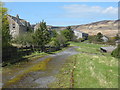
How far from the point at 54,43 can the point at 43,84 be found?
46.2m

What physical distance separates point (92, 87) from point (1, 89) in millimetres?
6190

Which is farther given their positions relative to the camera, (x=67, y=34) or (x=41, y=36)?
(x=67, y=34)

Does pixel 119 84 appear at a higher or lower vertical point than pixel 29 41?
lower

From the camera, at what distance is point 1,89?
35.0 ft

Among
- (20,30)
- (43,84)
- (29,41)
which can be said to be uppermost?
(20,30)

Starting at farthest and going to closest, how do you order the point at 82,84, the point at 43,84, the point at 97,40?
the point at 97,40, the point at 43,84, the point at 82,84

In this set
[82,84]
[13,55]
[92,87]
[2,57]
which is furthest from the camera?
[13,55]

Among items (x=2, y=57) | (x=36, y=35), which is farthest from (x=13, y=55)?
(x=36, y=35)

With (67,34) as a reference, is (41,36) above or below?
below

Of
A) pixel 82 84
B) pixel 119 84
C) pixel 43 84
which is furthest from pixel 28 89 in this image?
pixel 119 84

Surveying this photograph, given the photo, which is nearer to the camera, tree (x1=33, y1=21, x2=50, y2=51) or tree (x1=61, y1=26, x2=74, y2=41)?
tree (x1=33, y1=21, x2=50, y2=51)

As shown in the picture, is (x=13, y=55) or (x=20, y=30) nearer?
(x=13, y=55)

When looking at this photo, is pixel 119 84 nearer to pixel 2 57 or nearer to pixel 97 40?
pixel 2 57

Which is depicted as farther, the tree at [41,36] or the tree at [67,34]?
the tree at [67,34]
